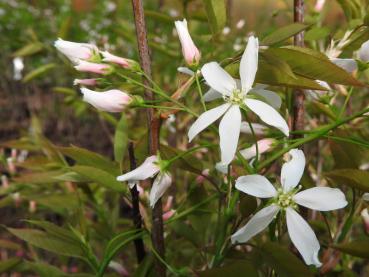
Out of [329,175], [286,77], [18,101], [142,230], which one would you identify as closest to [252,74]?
[286,77]

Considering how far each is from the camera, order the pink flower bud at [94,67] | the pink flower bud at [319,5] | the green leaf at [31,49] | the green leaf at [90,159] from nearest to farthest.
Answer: the pink flower bud at [94,67] → the green leaf at [90,159] → the pink flower bud at [319,5] → the green leaf at [31,49]

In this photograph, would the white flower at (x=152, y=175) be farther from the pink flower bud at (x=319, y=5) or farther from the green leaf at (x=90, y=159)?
the pink flower bud at (x=319, y=5)

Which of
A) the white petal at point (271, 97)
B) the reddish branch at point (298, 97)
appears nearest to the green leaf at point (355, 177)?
the white petal at point (271, 97)

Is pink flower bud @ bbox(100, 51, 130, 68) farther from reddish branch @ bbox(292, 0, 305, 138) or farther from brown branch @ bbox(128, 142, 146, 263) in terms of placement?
reddish branch @ bbox(292, 0, 305, 138)

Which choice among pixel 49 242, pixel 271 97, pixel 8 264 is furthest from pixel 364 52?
pixel 8 264

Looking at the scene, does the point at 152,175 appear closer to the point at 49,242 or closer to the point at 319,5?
the point at 49,242

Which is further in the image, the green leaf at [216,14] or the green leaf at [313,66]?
the green leaf at [216,14]
